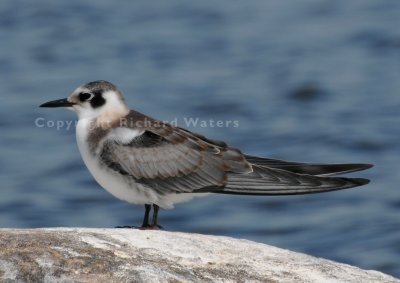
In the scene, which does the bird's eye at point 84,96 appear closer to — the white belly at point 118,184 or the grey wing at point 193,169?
the white belly at point 118,184

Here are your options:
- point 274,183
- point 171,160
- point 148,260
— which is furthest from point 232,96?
point 148,260

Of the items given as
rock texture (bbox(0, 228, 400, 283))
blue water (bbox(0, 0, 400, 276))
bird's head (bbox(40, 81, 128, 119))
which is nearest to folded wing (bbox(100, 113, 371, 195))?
bird's head (bbox(40, 81, 128, 119))

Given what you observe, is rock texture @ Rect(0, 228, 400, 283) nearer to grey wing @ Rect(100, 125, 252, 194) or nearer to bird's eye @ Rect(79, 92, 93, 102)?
grey wing @ Rect(100, 125, 252, 194)

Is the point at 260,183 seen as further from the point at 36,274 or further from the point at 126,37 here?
the point at 126,37

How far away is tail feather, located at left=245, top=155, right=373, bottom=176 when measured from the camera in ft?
34.9

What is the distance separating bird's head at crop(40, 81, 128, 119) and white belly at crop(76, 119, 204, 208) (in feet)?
0.62

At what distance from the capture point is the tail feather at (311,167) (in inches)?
419

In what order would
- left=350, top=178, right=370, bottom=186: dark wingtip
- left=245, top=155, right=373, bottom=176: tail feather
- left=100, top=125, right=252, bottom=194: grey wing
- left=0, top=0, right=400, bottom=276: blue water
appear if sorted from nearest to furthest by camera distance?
left=350, top=178, right=370, bottom=186: dark wingtip < left=100, top=125, right=252, bottom=194: grey wing < left=245, top=155, right=373, bottom=176: tail feather < left=0, top=0, right=400, bottom=276: blue water

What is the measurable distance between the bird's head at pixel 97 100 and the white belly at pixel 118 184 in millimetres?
190

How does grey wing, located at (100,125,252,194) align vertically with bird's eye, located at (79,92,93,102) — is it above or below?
below

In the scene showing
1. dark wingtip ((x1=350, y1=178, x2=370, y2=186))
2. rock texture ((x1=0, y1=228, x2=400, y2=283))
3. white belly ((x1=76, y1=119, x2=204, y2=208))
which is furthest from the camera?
white belly ((x1=76, y1=119, x2=204, y2=208))

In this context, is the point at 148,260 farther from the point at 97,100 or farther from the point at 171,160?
the point at 97,100

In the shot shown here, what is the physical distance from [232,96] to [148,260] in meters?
12.3

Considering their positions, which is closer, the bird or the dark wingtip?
the dark wingtip
